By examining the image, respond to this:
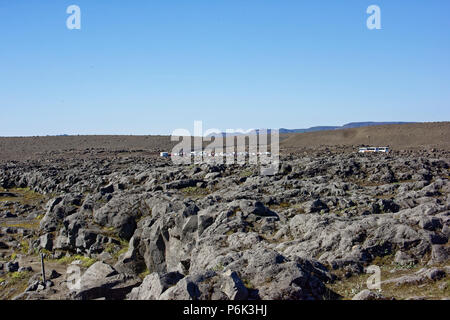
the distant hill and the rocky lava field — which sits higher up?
the distant hill

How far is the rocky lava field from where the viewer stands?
40.5ft

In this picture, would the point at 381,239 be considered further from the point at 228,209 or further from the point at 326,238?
the point at 228,209

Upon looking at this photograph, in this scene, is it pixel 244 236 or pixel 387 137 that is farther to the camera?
pixel 387 137

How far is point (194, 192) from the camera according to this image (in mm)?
33406

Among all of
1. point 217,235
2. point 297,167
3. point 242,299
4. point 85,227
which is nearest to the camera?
point 242,299

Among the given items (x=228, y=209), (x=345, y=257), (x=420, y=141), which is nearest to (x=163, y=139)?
(x=420, y=141)

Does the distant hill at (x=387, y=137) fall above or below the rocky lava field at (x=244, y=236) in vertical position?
above

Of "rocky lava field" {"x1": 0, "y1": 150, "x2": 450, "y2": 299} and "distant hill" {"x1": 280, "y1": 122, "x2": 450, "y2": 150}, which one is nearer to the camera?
"rocky lava field" {"x1": 0, "y1": 150, "x2": 450, "y2": 299}

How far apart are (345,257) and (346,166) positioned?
68.5 ft

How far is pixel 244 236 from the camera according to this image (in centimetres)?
1883

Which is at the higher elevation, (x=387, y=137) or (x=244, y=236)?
(x=387, y=137)

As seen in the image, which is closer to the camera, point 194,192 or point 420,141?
point 194,192

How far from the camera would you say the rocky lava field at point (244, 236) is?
40.5ft

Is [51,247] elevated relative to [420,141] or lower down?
lower down
